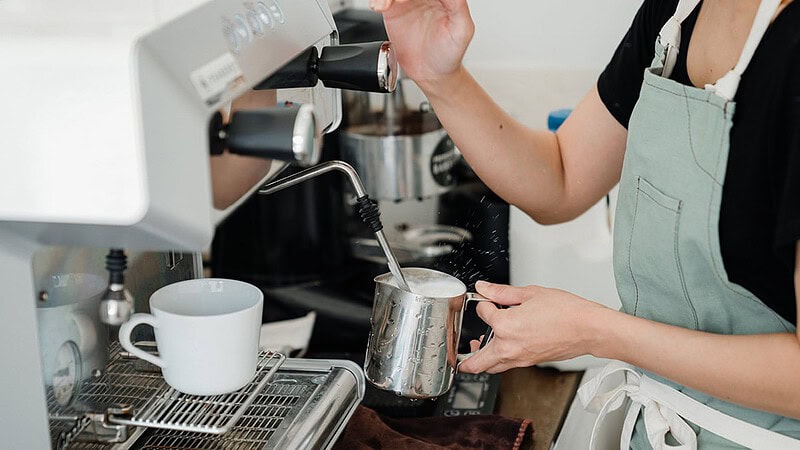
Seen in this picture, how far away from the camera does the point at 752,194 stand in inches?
31.0

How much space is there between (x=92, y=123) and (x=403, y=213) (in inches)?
46.7

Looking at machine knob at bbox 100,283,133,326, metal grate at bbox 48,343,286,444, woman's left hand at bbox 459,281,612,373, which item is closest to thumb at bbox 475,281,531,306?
woman's left hand at bbox 459,281,612,373

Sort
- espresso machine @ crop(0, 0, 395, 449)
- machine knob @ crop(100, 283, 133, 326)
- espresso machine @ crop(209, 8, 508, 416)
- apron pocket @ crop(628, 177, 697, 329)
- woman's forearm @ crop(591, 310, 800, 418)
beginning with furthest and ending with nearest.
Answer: espresso machine @ crop(209, 8, 508, 416) → apron pocket @ crop(628, 177, 697, 329) → woman's forearm @ crop(591, 310, 800, 418) → machine knob @ crop(100, 283, 133, 326) → espresso machine @ crop(0, 0, 395, 449)

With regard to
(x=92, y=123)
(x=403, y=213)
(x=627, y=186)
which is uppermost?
(x=92, y=123)

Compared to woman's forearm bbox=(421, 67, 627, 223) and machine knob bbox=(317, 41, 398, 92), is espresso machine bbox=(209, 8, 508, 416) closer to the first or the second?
woman's forearm bbox=(421, 67, 627, 223)

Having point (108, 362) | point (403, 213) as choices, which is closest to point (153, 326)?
point (108, 362)

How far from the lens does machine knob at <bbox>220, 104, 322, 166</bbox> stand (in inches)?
22.7

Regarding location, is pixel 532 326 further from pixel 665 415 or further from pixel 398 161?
pixel 398 161

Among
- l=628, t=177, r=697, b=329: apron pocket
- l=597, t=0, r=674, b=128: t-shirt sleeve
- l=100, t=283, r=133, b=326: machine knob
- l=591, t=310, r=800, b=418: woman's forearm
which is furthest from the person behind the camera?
l=597, t=0, r=674, b=128: t-shirt sleeve

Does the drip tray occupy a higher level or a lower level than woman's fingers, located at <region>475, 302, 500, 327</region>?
lower

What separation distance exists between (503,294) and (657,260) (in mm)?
150

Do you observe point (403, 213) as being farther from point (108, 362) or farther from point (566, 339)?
point (108, 362)

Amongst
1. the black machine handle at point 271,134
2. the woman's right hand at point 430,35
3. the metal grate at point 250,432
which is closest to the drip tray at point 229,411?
the metal grate at point 250,432

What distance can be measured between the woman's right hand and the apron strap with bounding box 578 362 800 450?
1.18 feet
